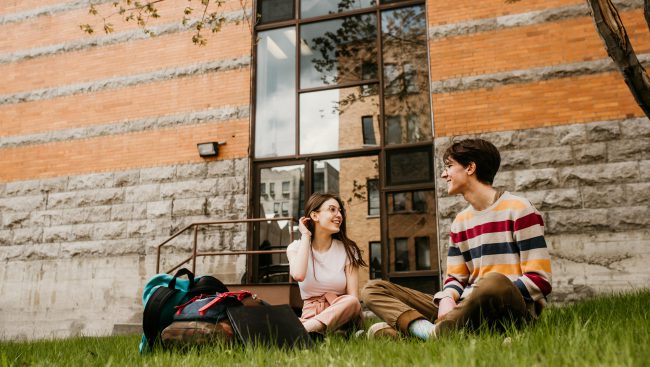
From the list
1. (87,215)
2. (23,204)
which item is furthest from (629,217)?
(23,204)

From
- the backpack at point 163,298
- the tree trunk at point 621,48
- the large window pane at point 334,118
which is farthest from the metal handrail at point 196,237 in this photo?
the tree trunk at point 621,48

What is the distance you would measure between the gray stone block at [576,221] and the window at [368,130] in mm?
2999

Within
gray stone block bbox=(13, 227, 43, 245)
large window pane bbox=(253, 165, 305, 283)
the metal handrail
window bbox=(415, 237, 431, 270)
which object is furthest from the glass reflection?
gray stone block bbox=(13, 227, 43, 245)

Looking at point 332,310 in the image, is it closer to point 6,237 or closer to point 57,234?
point 57,234

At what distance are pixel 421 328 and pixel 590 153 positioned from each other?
17.4ft

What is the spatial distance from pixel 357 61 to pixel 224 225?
12.1 ft

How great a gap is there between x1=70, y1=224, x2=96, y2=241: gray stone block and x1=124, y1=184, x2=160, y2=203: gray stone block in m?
0.85

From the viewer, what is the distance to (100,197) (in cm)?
984

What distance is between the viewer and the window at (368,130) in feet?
29.7

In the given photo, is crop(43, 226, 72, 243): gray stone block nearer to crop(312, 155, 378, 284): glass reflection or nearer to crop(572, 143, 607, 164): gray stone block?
crop(312, 155, 378, 284): glass reflection

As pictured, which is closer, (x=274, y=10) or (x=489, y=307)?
(x=489, y=307)

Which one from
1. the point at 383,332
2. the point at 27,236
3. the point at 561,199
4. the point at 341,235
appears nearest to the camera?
the point at 383,332

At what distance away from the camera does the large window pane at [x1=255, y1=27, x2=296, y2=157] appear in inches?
376

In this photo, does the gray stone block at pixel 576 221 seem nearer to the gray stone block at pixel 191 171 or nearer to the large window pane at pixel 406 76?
the large window pane at pixel 406 76
